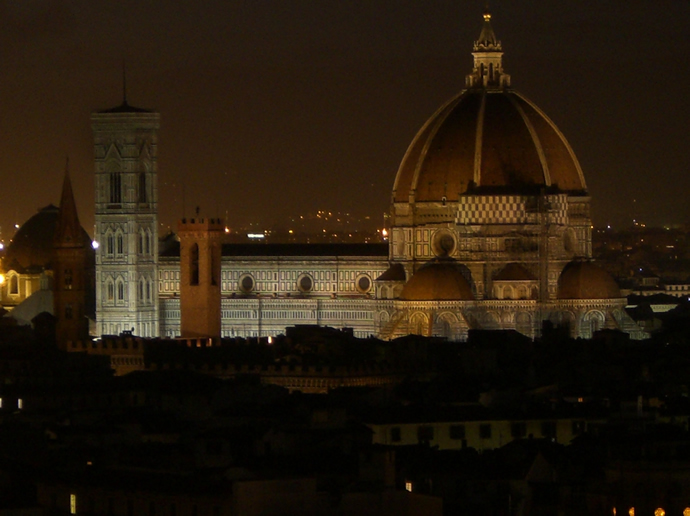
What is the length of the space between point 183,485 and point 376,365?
44805 mm

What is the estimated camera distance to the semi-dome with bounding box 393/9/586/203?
5901 inches

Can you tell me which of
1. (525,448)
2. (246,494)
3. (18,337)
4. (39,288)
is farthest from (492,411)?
(39,288)

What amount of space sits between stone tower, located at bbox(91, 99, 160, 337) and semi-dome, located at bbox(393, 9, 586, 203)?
12901 mm

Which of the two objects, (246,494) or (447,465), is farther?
(447,465)

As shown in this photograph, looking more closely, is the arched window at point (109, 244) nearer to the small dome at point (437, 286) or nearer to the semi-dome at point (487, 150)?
the semi-dome at point (487, 150)

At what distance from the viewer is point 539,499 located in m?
67.6

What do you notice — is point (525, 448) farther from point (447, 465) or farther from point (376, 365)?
point (376, 365)

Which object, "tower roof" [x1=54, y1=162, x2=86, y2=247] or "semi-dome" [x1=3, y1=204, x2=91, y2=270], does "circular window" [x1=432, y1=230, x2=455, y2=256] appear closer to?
"tower roof" [x1=54, y1=162, x2=86, y2=247]

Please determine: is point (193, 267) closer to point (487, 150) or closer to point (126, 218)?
point (126, 218)

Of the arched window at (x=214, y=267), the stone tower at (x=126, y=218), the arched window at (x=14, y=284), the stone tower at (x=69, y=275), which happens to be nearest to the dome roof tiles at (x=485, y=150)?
the arched window at (x=214, y=267)

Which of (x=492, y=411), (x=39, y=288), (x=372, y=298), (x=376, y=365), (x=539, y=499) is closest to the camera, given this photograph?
(x=539, y=499)

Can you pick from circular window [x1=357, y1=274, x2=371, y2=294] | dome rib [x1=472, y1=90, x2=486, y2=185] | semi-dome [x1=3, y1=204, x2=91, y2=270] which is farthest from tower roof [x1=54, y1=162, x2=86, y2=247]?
semi-dome [x1=3, y1=204, x2=91, y2=270]

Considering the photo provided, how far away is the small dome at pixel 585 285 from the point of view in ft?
476

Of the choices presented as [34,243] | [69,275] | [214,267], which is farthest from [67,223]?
[34,243]
